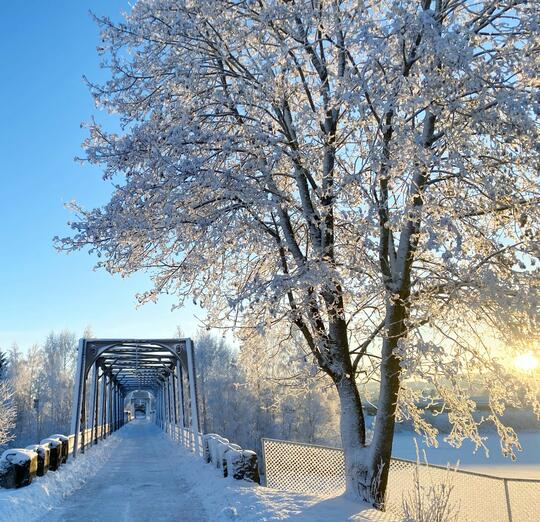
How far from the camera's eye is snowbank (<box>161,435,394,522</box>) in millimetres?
6711

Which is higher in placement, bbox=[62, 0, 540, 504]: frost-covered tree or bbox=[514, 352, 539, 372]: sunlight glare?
bbox=[62, 0, 540, 504]: frost-covered tree

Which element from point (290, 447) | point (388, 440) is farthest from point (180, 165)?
point (290, 447)

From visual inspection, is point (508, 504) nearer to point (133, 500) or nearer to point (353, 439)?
point (353, 439)

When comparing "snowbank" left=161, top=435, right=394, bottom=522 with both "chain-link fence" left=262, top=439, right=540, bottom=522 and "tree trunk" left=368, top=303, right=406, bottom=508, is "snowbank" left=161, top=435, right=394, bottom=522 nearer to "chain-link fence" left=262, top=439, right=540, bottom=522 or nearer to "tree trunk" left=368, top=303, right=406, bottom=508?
"tree trunk" left=368, top=303, right=406, bottom=508

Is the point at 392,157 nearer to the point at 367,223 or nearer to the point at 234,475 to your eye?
the point at 367,223

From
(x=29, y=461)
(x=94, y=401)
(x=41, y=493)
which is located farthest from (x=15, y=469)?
(x=94, y=401)

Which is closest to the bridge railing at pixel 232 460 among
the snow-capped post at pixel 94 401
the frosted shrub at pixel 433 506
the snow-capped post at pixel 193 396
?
the snow-capped post at pixel 193 396

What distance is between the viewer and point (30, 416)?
254 feet

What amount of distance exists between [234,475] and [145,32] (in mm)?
7888

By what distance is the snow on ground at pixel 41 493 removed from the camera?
784cm

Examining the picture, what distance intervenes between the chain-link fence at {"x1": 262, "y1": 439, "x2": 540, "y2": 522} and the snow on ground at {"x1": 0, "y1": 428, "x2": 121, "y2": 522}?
3868 mm

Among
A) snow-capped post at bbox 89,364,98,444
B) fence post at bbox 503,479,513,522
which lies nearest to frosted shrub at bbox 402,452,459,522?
fence post at bbox 503,479,513,522

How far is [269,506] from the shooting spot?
7254mm

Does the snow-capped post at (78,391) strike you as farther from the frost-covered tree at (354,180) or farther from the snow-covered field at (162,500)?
the frost-covered tree at (354,180)
